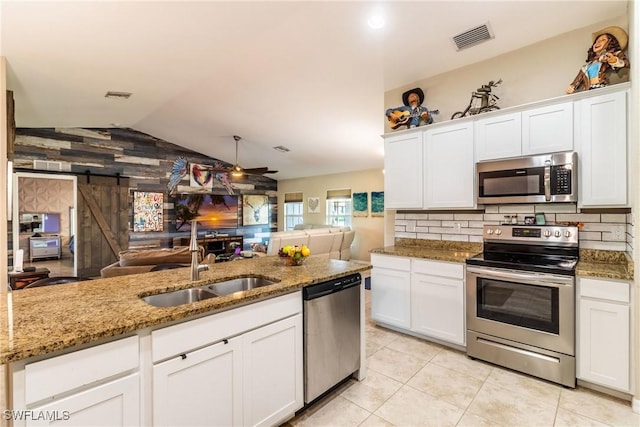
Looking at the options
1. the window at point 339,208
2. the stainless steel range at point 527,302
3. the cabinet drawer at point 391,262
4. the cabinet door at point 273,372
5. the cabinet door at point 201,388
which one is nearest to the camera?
the cabinet door at point 201,388

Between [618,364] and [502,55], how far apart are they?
287cm

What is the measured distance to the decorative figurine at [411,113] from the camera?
3439 millimetres

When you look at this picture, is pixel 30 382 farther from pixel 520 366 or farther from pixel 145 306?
pixel 520 366

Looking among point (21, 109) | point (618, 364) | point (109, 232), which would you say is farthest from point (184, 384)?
point (109, 232)

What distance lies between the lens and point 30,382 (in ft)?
3.51

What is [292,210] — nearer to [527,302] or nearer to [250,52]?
[250,52]

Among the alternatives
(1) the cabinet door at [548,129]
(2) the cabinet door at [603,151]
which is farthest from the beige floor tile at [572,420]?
(1) the cabinet door at [548,129]

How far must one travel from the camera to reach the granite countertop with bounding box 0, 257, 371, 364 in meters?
1.12

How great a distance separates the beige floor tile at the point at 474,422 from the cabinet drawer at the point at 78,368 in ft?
6.57

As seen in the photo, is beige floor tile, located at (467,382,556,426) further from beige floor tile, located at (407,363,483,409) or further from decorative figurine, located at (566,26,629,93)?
decorative figurine, located at (566,26,629,93)

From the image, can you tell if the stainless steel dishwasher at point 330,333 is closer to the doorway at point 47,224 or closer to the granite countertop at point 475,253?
the granite countertop at point 475,253

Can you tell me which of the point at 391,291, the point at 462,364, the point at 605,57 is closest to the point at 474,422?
the point at 462,364

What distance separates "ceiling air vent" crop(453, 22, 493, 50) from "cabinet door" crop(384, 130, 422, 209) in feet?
3.02

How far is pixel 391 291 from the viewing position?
3.37m
